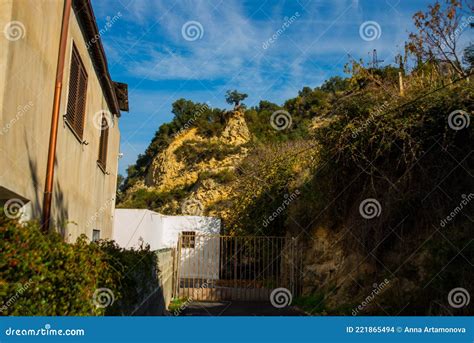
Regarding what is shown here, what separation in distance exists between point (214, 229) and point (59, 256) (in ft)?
61.4

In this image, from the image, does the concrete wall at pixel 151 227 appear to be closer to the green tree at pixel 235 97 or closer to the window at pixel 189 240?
the window at pixel 189 240

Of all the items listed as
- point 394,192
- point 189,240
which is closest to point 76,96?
point 394,192

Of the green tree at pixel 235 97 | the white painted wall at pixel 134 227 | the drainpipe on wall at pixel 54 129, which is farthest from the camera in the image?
the green tree at pixel 235 97

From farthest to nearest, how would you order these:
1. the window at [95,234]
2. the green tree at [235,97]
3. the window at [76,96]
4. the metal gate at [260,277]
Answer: the green tree at [235,97], the metal gate at [260,277], the window at [95,234], the window at [76,96]

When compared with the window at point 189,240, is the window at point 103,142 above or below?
above

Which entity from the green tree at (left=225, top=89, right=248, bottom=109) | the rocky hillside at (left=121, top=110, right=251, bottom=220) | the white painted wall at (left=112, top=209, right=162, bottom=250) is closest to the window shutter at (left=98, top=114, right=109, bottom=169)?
the white painted wall at (left=112, top=209, right=162, bottom=250)

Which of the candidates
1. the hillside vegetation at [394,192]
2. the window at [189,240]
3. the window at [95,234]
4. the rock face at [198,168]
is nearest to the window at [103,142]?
the window at [95,234]

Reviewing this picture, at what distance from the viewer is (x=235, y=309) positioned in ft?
42.8

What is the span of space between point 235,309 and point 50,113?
28.1 feet

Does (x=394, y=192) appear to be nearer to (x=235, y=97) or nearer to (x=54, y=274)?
(x=54, y=274)

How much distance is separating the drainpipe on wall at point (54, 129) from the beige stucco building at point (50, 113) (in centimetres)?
7

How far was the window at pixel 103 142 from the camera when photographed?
11.3 meters

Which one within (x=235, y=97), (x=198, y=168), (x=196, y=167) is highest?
(x=235, y=97)

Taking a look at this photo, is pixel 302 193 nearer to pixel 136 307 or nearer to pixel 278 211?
pixel 278 211
